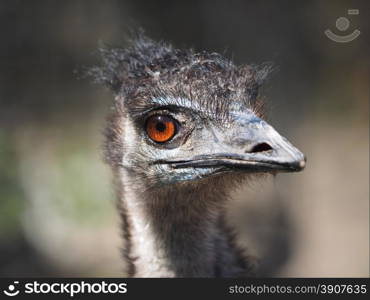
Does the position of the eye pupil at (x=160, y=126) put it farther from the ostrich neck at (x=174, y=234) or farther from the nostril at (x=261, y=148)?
the nostril at (x=261, y=148)

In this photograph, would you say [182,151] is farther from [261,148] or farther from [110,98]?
[110,98]

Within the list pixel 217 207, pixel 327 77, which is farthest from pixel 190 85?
pixel 327 77

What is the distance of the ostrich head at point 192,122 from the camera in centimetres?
246

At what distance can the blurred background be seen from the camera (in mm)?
5559

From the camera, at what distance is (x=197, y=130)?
8.57 feet

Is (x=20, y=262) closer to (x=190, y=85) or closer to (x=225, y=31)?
(x=225, y=31)

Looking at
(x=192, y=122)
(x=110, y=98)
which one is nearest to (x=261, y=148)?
(x=192, y=122)

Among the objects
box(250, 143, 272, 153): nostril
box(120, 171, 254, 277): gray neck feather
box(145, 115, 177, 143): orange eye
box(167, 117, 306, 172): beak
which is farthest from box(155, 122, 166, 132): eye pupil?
box(250, 143, 272, 153): nostril

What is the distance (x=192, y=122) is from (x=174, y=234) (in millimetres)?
510

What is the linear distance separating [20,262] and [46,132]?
3.75 ft

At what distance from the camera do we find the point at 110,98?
18.2ft

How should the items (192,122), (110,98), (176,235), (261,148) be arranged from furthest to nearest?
(110,98) < (176,235) < (192,122) < (261,148)

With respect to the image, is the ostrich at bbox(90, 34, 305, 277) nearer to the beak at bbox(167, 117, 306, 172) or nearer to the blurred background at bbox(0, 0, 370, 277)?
the beak at bbox(167, 117, 306, 172)

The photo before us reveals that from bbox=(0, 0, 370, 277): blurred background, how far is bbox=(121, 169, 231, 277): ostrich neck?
2545 millimetres
